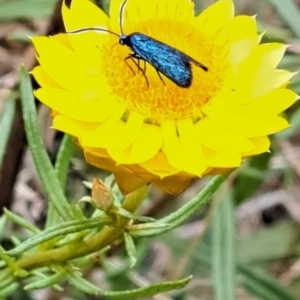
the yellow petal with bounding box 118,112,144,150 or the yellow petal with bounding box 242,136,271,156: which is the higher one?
the yellow petal with bounding box 242,136,271,156

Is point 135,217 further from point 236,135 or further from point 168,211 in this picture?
point 168,211

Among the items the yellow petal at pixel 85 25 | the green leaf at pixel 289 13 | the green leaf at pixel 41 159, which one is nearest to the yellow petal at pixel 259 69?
the yellow petal at pixel 85 25

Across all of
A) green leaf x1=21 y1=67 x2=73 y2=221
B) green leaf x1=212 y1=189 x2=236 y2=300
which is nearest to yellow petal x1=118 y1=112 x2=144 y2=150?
green leaf x1=21 y1=67 x2=73 y2=221

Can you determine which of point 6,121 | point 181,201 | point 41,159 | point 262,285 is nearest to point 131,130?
point 41,159

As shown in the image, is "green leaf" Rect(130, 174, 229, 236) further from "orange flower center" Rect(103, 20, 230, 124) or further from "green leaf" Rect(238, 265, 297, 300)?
"green leaf" Rect(238, 265, 297, 300)

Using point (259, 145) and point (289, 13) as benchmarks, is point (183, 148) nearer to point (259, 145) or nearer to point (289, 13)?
point (259, 145)

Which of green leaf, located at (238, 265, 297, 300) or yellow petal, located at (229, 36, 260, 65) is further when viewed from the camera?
green leaf, located at (238, 265, 297, 300)
